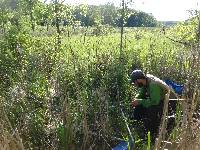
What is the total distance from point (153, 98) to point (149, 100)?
0.10m

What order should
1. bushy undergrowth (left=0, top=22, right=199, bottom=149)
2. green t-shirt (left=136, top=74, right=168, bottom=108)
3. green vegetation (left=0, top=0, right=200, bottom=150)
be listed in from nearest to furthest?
1. green vegetation (left=0, top=0, right=200, bottom=150)
2. bushy undergrowth (left=0, top=22, right=199, bottom=149)
3. green t-shirt (left=136, top=74, right=168, bottom=108)

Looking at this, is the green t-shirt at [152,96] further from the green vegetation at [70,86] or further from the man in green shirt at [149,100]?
the green vegetation at [70,86]

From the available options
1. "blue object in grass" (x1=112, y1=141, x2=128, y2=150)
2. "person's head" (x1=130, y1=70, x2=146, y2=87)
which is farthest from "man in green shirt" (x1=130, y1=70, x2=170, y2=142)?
"blue object in grass" (x1=112, y1=141, x2=128, y2=150)

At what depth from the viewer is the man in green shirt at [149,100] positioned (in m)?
5.43

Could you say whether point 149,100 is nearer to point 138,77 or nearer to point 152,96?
point 152,96

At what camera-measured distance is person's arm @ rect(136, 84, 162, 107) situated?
17.9ft

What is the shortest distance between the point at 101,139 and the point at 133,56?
13.3ft

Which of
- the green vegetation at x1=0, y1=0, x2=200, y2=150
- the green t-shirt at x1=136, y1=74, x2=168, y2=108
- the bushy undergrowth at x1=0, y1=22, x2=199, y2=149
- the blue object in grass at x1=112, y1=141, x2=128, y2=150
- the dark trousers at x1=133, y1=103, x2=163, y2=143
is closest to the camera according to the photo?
the green vegetation at x1=0, y1=0, x2=200, y2=150

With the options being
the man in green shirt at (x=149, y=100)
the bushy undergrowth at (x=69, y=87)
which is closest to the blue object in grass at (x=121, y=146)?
the bushy undergrowth at (x=69, y=87)

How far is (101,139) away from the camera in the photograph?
199 inches

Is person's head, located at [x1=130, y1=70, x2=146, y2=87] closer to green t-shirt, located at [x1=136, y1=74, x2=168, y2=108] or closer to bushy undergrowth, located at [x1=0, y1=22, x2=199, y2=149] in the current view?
green t-shirt, located at [x1=136, y1=74, x2=168, y2=108]

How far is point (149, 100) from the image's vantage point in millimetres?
5645

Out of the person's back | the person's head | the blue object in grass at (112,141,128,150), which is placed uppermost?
the person's head

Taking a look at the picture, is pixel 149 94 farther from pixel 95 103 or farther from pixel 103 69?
pixel 103 69
